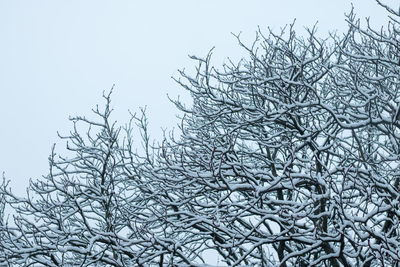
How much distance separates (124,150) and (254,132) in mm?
2426

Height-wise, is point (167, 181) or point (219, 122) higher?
point (219, 122)

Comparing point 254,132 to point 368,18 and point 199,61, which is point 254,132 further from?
point 368,18

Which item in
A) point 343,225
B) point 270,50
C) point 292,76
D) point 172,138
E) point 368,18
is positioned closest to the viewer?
point 343,225

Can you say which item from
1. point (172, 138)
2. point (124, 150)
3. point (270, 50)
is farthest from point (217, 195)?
point (270, 50)

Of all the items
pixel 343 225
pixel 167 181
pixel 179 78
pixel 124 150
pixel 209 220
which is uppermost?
pixel 179 78

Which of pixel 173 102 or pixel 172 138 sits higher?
pixel 173 102

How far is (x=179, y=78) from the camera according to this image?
29.2ft

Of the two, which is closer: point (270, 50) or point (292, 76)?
point (292, 76)

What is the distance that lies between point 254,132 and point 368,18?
3024mm

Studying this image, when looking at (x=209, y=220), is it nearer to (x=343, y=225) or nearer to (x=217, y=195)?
(x=343, y=225)

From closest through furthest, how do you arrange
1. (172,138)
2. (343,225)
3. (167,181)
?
1. (343,225)
2. (167,181)
3. (172,138)

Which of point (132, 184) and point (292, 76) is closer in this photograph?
point (292, 76)

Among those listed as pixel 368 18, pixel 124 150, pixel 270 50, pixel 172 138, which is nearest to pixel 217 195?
pixel 172 138

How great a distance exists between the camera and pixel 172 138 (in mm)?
8719
